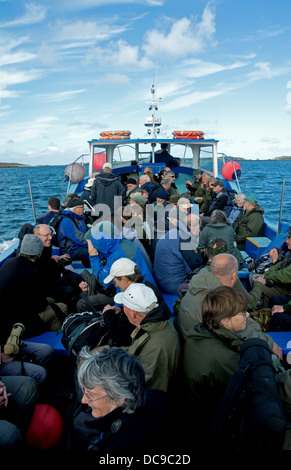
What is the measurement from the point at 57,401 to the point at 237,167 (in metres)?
9.22

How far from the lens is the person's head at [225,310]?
2.21 metres

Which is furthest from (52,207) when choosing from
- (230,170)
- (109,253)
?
(230,170)

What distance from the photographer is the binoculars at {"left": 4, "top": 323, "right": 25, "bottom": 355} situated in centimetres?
270

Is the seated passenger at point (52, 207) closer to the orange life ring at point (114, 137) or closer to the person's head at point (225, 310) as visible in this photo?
the person's head at point (225, 310)

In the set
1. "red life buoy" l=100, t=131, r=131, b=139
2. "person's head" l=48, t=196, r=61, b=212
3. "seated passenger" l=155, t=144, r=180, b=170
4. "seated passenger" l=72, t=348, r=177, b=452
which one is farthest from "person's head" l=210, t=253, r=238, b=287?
"seated passenger" l=155, t=144, r=180, b=170

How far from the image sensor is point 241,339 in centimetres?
221

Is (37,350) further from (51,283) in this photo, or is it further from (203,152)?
(203,152)

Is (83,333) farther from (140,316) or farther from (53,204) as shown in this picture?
(53,204)

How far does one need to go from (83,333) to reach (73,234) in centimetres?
281

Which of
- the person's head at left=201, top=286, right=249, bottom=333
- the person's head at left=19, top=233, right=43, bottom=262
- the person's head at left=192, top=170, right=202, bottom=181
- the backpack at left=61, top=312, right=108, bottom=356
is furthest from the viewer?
the person's head at left=192, top=170, right=202, bottom=181

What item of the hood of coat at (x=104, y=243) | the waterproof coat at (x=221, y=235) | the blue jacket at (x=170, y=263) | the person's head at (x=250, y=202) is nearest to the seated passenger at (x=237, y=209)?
the person's head at (x=250, y=202)

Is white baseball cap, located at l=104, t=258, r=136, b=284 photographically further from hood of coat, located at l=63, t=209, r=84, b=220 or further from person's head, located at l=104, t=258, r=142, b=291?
hood of coat, located at l=63, t=209, r=84, b=220

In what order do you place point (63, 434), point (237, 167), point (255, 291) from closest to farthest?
point (63, 434)
point (255, 291)
point (237, 167)

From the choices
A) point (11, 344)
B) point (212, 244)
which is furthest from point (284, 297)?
point (11, 344)
